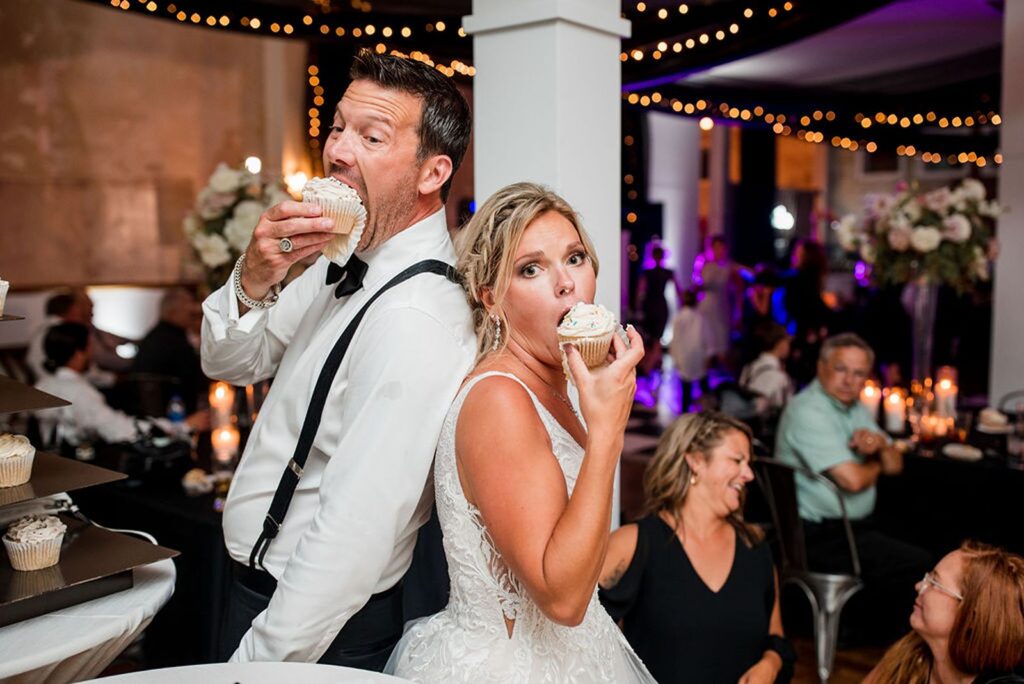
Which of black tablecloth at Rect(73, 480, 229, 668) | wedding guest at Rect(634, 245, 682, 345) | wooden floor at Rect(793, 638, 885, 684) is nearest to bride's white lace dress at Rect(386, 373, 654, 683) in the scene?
black tablecloth at Rect(73, 480, 229, 668)

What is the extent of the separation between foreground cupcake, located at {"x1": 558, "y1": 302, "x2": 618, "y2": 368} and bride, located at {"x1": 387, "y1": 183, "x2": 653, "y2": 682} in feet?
0.07

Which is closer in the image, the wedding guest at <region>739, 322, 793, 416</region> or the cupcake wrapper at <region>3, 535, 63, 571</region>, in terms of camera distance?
the cupcake wrapper at <region>3, 535, 63, 571</region>

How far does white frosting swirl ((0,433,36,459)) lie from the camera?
6.01 feet

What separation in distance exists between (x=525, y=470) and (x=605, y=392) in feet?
0.56

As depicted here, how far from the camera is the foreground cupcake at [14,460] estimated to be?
183 centimetres

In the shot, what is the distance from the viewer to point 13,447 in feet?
6.05

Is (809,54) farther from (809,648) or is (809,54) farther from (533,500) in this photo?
(533,500)

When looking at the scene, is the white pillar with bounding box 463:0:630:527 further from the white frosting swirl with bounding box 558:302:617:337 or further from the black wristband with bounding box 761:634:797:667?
the black wristband with bounding box 761:634:797:667

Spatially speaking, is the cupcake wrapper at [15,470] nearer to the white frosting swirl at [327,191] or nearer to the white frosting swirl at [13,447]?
the white frosting swirl at [13,447]

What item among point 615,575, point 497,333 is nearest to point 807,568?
point 615,575

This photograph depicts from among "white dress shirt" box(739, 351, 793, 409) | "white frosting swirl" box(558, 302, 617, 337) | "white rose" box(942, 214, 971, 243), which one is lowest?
"white dress shirt" box(739, 351, 793, 409)

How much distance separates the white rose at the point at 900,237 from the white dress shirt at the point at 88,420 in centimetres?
360

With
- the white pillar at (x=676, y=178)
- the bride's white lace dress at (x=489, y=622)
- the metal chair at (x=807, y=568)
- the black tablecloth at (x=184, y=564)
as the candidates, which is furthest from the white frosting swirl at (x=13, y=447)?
the white pillar at (x=676, y=178)

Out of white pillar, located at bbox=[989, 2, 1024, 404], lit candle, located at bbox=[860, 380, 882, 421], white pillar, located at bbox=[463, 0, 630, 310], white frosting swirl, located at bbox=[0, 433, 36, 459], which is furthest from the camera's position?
white pillar, located at bbox=[989, 2, 1024, 404]
